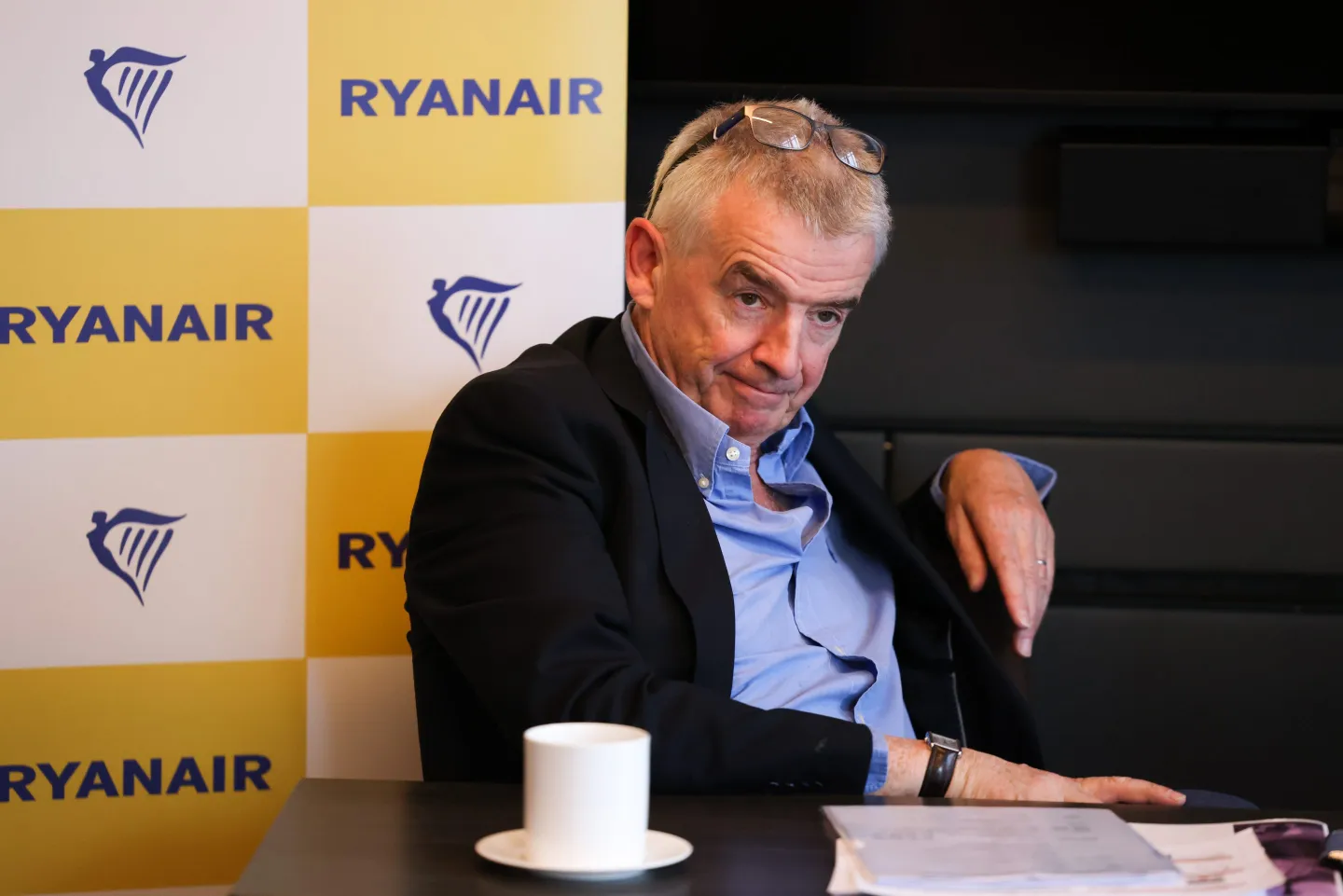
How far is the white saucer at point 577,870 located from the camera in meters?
0.84

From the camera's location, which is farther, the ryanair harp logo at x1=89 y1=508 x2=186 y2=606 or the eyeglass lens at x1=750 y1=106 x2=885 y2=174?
the ryanair harp logo at x1=89 y1=508 x2=186 y2=606

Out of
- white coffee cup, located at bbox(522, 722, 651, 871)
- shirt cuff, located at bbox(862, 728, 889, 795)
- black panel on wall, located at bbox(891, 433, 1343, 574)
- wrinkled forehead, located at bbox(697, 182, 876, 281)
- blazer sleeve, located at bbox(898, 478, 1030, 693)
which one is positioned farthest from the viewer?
black panel on wall, located at bbox(891, 433, 1343, 574)

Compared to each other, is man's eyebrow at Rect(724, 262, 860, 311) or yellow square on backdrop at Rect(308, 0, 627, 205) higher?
yellow square on backdrop at Rect(308, 0, 627, 205)

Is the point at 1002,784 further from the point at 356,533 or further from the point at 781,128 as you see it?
the point at 356,533

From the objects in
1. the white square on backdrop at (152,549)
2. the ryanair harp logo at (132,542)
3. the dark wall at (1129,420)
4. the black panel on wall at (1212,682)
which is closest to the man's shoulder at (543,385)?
the white square on backdrop at (152,549)

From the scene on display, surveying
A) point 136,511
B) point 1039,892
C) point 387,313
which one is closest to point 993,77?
point 387,313

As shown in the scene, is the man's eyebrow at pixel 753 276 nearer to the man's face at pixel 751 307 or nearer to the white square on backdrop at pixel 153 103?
the man's face at pixel 751 307

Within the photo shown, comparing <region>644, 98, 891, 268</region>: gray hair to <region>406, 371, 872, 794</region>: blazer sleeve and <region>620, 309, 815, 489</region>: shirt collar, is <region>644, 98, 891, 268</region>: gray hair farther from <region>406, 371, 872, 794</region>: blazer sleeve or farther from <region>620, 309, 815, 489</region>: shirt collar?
<region>406, 371, 872, 794</region>: blazer sleeve

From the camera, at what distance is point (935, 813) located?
101 cm

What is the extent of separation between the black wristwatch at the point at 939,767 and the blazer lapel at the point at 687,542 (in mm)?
259

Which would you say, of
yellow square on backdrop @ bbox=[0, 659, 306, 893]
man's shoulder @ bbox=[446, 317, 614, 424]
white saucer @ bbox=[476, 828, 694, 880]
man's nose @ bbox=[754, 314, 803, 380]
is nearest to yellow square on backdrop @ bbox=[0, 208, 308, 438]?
yellow square on backdrop @ bbox=[0, 659, 306, 893]

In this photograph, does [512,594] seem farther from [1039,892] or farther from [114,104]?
[114,104]

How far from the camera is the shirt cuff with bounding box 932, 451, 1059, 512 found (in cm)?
192

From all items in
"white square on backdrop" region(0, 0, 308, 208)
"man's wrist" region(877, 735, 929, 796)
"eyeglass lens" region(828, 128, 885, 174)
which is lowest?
"man's wrist" region(877, 735, 929, 796)
